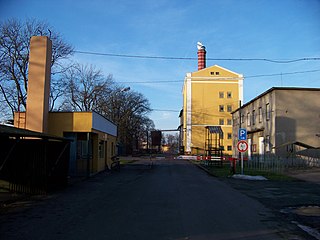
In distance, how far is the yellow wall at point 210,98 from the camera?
75.0 m

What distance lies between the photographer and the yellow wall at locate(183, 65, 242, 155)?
246ft

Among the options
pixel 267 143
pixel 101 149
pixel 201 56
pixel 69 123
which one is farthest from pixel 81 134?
pixel 201 56

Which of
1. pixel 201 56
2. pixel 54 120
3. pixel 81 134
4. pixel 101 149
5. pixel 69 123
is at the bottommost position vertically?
pixel 101 149

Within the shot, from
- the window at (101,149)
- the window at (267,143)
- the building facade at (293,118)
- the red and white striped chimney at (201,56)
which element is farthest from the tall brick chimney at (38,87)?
the red and white striped chimney at (201,56)

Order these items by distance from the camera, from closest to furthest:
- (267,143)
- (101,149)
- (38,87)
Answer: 1. (38,87)
2. (101,149)
3. (267,143)

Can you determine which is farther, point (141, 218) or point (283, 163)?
point (283, 163)

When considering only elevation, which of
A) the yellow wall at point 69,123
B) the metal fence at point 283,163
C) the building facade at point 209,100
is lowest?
the metal fence at point 283,163

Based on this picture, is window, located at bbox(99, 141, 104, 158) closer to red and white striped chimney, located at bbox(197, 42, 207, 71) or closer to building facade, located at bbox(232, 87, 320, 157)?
building facade, located at bbox(232, 87, 320, 157)

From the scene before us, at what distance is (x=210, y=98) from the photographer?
247ft

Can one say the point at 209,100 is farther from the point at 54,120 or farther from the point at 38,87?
the point at 38,87

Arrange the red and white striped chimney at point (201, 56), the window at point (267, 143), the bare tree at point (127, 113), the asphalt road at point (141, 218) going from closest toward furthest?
the asphalt road at point (141, 218)
the window at point (267, 143)
the bare tree at point (127, 113)
the red and white striped chimney at point (201, 56)

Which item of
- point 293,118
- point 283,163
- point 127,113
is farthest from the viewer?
point 127,113

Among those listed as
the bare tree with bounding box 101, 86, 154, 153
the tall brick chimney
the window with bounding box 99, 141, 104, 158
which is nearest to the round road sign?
the window with bounding box 99, 141, 104, 158

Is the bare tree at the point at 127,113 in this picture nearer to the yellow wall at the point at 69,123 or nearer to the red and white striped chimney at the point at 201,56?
the red and white striped chimney at the point at 201,56
